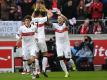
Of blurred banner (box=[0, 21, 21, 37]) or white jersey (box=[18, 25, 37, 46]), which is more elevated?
blurred banner (box=[0, 21, 21, 37])

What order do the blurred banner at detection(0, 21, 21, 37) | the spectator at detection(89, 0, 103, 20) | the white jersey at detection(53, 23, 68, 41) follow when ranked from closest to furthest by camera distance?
the white jersey at detection(53, 23, 68, 41) < the blurred banner at detection(0, 21, 21, 37) < the spectator at detection(89, 0, 103, 20)

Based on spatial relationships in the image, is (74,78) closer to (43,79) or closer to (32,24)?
(43,79)

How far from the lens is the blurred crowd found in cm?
2662

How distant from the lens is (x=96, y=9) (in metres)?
26.7

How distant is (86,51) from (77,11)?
2308 mm

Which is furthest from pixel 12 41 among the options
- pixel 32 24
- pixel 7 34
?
pixel 32 24

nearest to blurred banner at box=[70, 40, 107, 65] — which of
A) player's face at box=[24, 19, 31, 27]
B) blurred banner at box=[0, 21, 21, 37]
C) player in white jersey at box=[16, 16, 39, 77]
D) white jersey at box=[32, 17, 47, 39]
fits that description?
blurred banner at box=[0, 21, 21, 37]

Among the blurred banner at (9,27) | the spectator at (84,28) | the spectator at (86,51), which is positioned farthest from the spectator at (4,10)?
the spectator at (86,51)

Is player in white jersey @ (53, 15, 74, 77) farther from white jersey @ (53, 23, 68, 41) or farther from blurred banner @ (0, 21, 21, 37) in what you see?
blurred banner @ (0, 21, 21, 37)

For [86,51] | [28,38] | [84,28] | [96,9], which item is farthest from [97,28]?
[28,38]

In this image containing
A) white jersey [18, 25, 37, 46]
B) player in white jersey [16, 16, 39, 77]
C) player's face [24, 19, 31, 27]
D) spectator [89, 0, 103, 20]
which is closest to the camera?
player in white jersey [16, 16, 39, 77]

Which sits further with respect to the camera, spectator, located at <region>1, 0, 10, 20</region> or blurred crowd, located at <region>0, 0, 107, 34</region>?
spectator, located at <region>1, 0, 10, 20</region>

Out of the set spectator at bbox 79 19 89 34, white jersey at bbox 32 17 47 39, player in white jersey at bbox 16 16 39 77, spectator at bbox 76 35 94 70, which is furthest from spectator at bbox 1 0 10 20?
white jersey at bbox 32 17 47 39

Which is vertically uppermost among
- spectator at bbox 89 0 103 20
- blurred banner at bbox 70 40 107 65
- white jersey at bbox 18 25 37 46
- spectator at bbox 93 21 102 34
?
spectator at bbox 89 0 103 20
